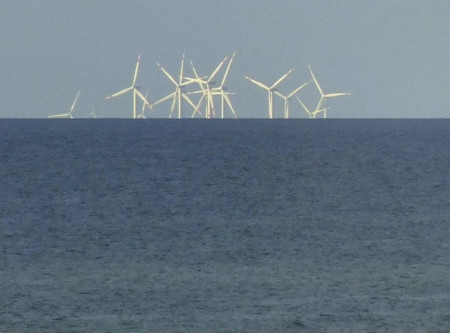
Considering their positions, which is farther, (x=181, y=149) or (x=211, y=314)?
(x=181, y=149)

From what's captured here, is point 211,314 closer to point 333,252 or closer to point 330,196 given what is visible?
point 333,252

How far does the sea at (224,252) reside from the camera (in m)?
24.1

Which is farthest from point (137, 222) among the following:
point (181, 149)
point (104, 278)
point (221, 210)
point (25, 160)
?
point (181, 149)

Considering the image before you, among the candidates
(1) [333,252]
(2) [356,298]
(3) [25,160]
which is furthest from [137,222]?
(3) [25,160]

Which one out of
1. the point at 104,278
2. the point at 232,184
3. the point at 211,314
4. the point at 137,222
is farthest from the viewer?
the point at 232,184

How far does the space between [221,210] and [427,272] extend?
24018mm

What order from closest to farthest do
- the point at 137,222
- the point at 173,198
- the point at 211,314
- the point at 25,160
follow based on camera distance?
the point at 211,314, the point at 137,222, the point at 173,198, the point at 25,160

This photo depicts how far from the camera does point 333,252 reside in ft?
119

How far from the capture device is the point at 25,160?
10275 cm

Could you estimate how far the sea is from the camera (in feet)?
79.0

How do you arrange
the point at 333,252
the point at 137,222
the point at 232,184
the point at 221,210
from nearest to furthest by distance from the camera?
the point at 333,252, the point at 137,222, the point at 221,210, the point at 232,184

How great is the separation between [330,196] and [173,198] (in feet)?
28.3

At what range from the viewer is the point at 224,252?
3619 centimetres

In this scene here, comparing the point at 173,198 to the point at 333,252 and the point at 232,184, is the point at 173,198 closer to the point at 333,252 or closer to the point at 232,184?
the point at 232,184
